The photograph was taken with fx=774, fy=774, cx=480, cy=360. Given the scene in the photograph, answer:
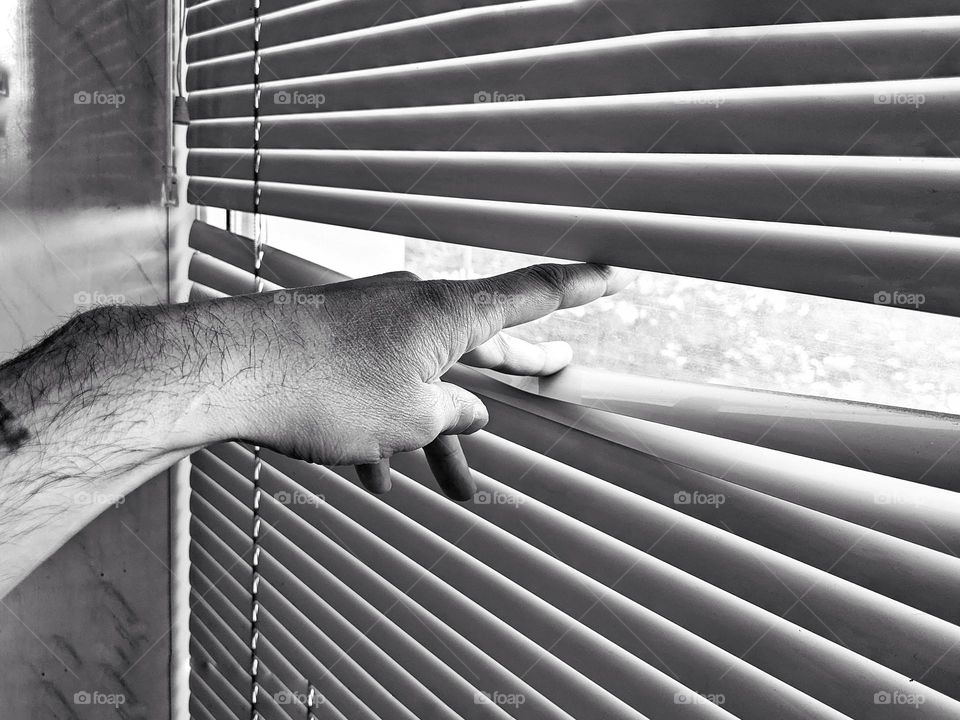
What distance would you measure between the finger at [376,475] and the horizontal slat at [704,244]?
0.27 meters

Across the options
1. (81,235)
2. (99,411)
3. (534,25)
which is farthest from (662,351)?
(81,235)

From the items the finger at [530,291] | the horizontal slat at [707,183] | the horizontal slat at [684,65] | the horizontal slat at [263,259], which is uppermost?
the horizontal slat at [684,65]

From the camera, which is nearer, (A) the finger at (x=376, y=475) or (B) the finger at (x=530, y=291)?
(B) the finger at (x=530, y=291)

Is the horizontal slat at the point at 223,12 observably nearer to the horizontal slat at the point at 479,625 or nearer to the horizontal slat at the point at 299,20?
the horizontal slat at the point at 299,20

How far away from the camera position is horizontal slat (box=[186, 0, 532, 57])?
882 mm

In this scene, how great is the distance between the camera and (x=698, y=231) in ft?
2.11

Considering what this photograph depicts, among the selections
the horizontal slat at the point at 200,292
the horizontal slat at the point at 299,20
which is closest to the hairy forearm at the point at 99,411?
the horizontal slat at the point at 299,20

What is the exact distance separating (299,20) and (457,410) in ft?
2.14

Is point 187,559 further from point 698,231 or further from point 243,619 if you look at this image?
point 698,231

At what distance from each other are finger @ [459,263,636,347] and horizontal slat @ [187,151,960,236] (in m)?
0.07

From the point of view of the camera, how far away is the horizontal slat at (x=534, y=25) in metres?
0.55

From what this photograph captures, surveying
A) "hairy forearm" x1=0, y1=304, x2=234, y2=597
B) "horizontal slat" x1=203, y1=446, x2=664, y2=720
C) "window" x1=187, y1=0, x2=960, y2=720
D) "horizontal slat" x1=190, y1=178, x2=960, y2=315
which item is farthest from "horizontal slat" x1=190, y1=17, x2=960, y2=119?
"horizontal slat" x1=203, y1=446, x2=664, y2=720

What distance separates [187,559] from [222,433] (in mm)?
1066

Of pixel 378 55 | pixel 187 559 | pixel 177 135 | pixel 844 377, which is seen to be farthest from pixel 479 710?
pixel 177 135
